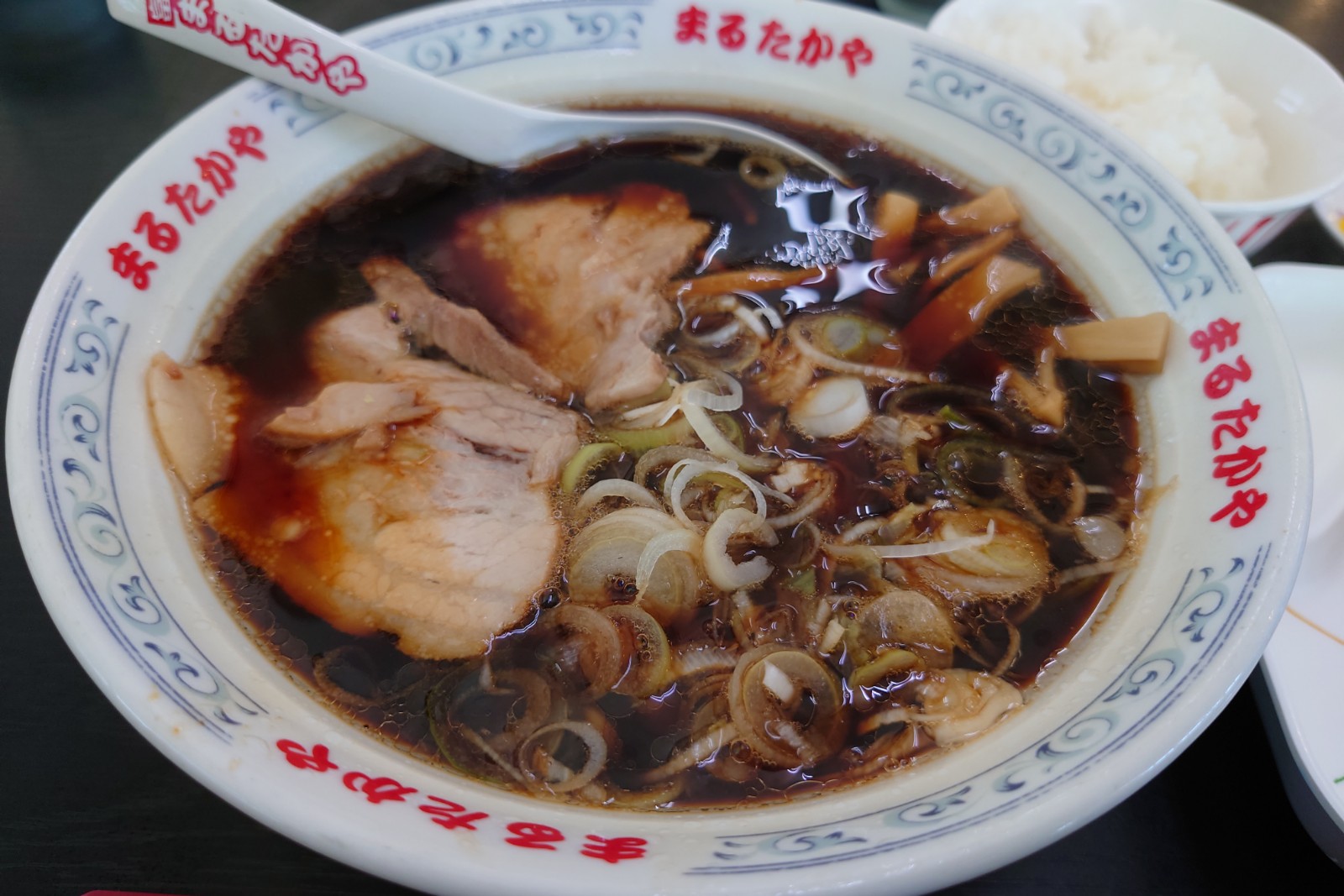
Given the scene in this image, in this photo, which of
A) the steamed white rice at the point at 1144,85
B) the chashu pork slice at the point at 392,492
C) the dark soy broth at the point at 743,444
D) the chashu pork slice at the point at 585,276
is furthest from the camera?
the steamed white rice at the point at 1144,85

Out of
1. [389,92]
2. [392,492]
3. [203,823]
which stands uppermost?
[389,92]

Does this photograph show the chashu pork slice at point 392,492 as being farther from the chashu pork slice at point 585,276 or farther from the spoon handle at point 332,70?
the spoon handle at point 332,70

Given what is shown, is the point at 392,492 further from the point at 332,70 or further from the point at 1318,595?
the point at 1318,595

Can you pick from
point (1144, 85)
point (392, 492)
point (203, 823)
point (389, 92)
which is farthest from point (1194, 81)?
point (203, 823)

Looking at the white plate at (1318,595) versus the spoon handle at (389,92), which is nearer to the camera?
the white plate at (1318,595)

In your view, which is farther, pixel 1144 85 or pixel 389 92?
pixel 1144 85

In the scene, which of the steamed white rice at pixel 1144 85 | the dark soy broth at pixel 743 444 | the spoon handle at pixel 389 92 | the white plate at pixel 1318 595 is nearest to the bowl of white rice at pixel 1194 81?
the steamed white rice at pixel 1144 85
